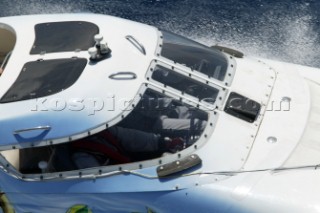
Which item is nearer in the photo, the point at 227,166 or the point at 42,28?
the point at 227,166

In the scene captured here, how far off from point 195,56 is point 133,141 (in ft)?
4.68

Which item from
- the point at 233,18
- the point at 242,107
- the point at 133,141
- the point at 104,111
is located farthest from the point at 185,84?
the point at 233,18

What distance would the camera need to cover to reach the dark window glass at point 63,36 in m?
5.98

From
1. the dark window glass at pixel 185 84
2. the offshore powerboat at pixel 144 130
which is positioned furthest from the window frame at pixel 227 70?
the dark window glass at pixel 185 84

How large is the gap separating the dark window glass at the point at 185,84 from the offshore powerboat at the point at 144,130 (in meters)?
0.01

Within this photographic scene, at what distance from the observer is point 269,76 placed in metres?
6.50

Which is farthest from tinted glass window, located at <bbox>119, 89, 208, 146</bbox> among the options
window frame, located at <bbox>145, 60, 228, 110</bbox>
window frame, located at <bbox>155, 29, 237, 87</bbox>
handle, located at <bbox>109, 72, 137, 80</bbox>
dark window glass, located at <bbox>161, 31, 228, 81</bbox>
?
dark window glass, located at <bbox>161, 31, 228, 81</bbox>

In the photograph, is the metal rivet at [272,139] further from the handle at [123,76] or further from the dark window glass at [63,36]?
the dark window glass at [63,36]

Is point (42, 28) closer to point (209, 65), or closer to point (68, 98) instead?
point (68, 98)

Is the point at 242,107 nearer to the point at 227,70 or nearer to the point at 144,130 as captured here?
the point at 227,70

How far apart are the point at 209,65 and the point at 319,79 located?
143 cm

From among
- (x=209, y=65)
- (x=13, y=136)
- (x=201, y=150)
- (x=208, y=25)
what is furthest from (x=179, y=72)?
(x=208, y=25)

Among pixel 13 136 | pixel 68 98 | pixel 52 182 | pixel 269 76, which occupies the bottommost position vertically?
pixel 52 182

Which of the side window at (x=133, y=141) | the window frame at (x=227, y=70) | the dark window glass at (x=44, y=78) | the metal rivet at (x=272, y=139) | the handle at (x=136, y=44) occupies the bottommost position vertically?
the side window at (x=133, y=141)
